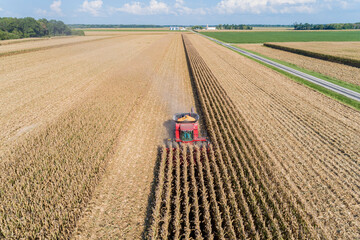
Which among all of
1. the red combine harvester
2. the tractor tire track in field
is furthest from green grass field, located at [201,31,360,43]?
the tractor tire track in field

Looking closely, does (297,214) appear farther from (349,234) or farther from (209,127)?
(209,127)

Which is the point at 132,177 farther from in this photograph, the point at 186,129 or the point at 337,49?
the point at 337,49

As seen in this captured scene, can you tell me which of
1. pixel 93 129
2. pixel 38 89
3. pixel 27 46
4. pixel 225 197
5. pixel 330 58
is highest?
pixel 27 46

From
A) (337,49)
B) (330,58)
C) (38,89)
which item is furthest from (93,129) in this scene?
(337,49)

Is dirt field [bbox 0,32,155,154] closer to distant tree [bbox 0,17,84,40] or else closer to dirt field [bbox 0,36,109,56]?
dirt field [bbox 0,36,109,56]

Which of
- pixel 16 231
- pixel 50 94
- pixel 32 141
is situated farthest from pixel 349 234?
pixel 50 94

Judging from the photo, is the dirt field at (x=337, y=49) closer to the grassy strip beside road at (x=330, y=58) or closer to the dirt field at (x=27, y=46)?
the grassy strip beside road at (x=330, y=58)
